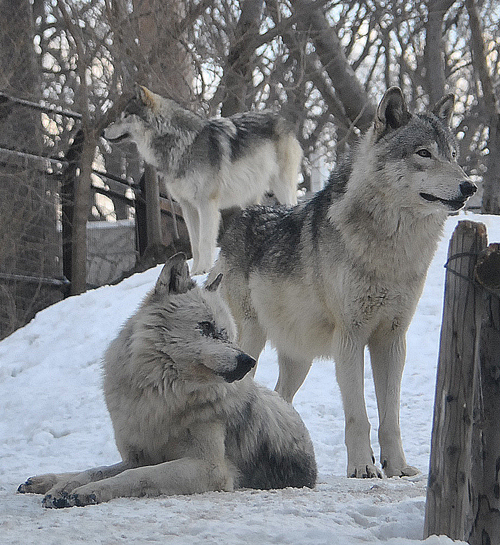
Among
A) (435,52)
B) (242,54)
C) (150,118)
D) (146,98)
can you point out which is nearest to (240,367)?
(150,118)

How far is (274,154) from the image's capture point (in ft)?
38.0

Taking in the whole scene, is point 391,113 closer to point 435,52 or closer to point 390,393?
point 390,393

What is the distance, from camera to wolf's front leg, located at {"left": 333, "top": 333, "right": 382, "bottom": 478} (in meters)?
5.17

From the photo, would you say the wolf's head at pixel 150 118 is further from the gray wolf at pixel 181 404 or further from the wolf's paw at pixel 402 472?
the gray wolf at pixel 181 404

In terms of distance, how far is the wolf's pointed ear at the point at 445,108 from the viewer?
5.62m

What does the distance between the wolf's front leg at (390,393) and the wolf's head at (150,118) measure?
630 cm

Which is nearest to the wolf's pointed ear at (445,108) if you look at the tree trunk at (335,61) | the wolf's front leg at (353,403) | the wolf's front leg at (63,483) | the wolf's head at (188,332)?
the wolf's front leg at (353,403)

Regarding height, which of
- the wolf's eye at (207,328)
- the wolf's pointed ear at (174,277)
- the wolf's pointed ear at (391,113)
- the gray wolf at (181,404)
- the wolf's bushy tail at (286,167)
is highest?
the wolf's bushy tail at (286,167)

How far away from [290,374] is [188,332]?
278 centimetres

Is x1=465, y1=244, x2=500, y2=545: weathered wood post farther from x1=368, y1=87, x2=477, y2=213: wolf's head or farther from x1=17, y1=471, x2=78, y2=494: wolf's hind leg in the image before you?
x1=17, y1=471, x2=78, y2=494: wolf's hind leg

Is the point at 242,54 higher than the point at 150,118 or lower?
higher

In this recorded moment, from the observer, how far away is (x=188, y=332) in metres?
3.99

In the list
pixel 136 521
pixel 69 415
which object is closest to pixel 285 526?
pixel 136 521

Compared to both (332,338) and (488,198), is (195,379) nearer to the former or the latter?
(332,338)
